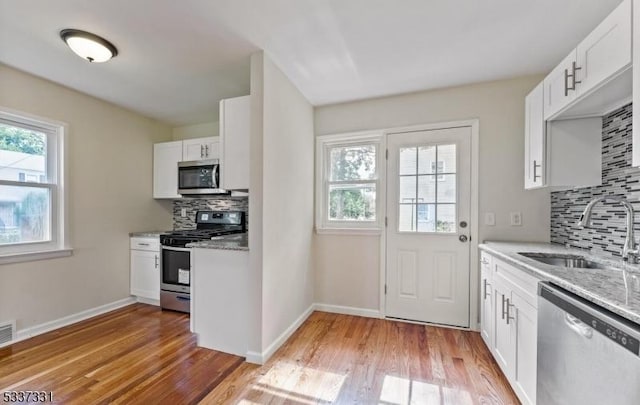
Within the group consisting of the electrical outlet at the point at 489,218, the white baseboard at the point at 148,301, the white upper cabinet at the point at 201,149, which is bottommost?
the white baseboard at the point at 148,301

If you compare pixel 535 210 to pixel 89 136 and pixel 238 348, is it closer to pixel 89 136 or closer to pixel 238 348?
pixel 238 348

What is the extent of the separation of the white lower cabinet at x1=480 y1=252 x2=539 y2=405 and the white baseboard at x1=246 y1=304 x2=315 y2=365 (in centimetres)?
167

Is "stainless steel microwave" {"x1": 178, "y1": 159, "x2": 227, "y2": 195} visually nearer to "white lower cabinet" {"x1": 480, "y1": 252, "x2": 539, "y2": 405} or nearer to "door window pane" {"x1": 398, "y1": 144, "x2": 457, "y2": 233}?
"door window pane" {"x1": 398, "y1": 144, "x2": 457, "y2": 233}

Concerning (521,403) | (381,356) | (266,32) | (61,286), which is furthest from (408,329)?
(61,286)

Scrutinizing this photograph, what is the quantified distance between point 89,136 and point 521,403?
14.5ft

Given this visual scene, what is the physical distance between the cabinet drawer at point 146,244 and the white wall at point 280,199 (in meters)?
1.81

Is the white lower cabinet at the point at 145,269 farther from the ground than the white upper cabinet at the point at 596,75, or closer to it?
closer to it

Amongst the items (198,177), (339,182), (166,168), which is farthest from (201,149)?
(339,182)

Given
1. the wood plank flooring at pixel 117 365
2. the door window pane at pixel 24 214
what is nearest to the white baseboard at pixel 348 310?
the wood plank flooring at pixel 117 365

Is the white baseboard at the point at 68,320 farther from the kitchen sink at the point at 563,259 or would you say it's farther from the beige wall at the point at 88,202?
the kitchen sink at the point at 563,259

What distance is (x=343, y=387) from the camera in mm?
1797

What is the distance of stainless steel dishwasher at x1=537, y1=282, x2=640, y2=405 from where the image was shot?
0.87 metres

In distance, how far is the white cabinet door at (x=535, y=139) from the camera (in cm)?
192

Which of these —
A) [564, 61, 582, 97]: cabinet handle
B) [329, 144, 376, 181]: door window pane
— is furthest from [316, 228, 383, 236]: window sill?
[564, 61, 582, 97]: cabinet handle
